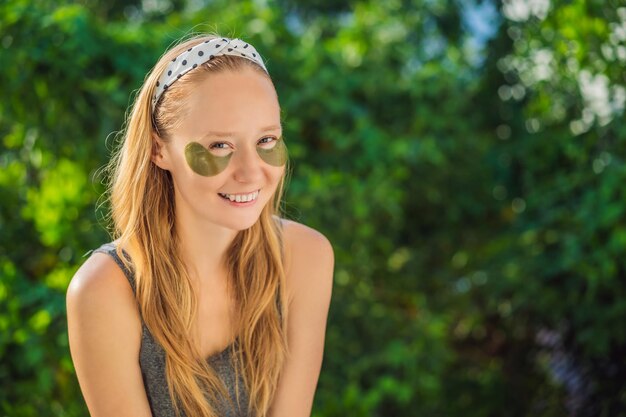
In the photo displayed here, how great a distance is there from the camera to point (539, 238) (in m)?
4.22

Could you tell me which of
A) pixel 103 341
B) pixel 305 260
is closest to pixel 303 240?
pixel 305 260

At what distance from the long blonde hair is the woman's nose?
162mm

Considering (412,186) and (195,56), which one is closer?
(195,56)

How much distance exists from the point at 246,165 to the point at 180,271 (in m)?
0.35

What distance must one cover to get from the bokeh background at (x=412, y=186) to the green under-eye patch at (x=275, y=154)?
118 centimetres

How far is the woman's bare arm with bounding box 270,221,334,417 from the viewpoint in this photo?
2.31 m

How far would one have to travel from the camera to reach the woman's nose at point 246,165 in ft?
6.61

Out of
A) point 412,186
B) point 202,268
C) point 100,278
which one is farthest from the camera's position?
point 412,186

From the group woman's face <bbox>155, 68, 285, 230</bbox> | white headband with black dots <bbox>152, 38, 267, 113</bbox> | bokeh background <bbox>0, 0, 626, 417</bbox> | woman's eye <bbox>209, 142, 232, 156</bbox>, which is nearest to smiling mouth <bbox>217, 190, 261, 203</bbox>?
woman's face <bbox>155, 68, 285, 230</bbox>

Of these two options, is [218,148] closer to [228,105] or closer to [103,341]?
[228,105]

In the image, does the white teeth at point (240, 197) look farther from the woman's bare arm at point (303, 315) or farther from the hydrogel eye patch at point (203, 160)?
the woman's bare arm at point (303, 315)

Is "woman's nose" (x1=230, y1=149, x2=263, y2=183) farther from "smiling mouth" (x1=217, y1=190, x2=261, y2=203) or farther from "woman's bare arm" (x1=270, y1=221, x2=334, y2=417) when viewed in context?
"woman's bare arm" (x1=270, y1=221, x2=334, y2=417)

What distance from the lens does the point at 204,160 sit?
200cm

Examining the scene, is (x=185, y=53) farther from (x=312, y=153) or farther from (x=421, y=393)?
(x=421, y=393)
